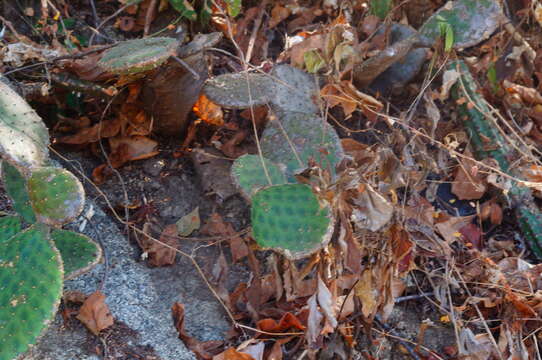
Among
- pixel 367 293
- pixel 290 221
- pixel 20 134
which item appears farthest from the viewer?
pixel 367 293

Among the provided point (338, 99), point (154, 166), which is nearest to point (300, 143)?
point (338, 99)

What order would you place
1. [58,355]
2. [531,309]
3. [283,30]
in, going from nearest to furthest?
[58,355] < [531,309] < [283,30]

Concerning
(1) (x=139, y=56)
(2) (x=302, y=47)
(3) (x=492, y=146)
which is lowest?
(3) (x=492, y=146)

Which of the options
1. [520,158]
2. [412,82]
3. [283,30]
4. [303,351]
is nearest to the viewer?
[303,351]

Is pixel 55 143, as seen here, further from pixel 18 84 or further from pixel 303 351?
pixel 303 351

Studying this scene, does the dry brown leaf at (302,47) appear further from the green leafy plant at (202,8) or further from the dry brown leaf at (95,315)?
the dry brown leaf at (95,315)

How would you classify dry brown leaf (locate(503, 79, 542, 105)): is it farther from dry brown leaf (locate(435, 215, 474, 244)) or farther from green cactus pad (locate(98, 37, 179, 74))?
green cactus pad (locate(98, 37, 179, 74))

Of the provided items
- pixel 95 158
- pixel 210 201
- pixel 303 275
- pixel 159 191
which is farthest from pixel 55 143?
pixel 303 275

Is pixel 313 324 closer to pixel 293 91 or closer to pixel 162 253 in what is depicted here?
pixel 162 253
